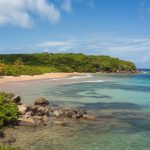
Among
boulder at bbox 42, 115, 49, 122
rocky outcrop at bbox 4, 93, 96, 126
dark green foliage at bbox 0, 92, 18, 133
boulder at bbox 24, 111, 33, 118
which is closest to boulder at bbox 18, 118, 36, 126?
rocky outcrop at bbox 4, 93, 96, 126

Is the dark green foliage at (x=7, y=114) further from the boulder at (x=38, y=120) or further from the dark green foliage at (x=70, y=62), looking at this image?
the dark green foliage at (x=70, y=62)

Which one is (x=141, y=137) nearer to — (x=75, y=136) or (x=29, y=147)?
(x=75, y=136)

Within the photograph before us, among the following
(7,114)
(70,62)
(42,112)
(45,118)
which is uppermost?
(70,62)

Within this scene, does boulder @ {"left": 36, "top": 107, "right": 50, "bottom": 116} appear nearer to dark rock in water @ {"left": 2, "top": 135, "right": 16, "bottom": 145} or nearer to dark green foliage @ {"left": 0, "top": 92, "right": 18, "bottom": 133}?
dark green foliage @ {"left": 0, "top": 92, "right": 18, "bottom": 133}

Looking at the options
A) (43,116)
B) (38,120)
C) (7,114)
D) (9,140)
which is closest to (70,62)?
(43,116)

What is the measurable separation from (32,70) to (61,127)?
299ft

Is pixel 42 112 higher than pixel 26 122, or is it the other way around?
pixel 42 112

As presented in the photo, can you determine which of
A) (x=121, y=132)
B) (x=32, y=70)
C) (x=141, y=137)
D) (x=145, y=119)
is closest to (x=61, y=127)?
(x=121, y=132)

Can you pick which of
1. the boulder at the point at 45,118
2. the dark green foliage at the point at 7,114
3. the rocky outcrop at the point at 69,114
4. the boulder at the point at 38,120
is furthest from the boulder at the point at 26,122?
the rocky outcrop at the point at 69,114

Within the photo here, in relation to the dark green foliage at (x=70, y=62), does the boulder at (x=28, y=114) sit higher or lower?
lower

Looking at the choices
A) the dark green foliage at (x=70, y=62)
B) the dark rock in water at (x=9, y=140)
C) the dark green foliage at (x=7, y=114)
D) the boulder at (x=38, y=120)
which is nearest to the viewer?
the dark rock in water at (x=9, y=140)

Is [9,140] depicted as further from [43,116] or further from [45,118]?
[43,116]

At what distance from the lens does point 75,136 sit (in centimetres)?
2392

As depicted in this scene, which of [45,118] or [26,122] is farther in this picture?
[45,118]
